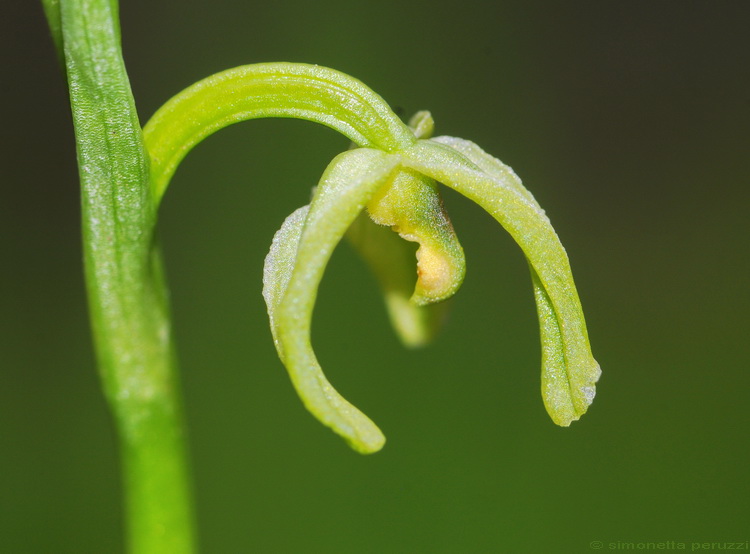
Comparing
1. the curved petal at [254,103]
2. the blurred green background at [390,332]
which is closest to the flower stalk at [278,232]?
the curved petal at [254,103]

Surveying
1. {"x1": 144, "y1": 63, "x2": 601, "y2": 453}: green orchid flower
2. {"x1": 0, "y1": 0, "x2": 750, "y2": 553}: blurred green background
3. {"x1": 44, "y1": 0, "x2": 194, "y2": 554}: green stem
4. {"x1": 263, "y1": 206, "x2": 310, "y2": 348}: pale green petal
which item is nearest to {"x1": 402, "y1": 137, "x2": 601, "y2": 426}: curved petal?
{"x1": 144, "y1": 63, "x2": 601, "y2": 453}: green orchid flower

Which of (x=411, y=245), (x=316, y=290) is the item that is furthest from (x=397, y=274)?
(x=316, y=290)

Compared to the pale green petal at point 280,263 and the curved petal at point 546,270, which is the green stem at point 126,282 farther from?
the curved petal at point 546,270

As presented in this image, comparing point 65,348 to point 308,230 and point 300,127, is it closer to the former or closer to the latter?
point 300,127

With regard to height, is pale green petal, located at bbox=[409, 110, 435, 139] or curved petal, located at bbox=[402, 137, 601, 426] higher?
pale green petal, located at bbox=[409, 110, 435, 139]

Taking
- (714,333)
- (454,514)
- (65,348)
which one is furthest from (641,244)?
(65,348)

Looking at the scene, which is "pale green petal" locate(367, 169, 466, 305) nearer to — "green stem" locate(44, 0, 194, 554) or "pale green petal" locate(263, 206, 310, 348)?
"pale green petal" locate(263, 206, 310, 348)

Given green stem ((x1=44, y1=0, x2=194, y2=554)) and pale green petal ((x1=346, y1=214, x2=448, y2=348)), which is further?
pale green petal ((x1=346, y1=214, x2=448, y2=348))
